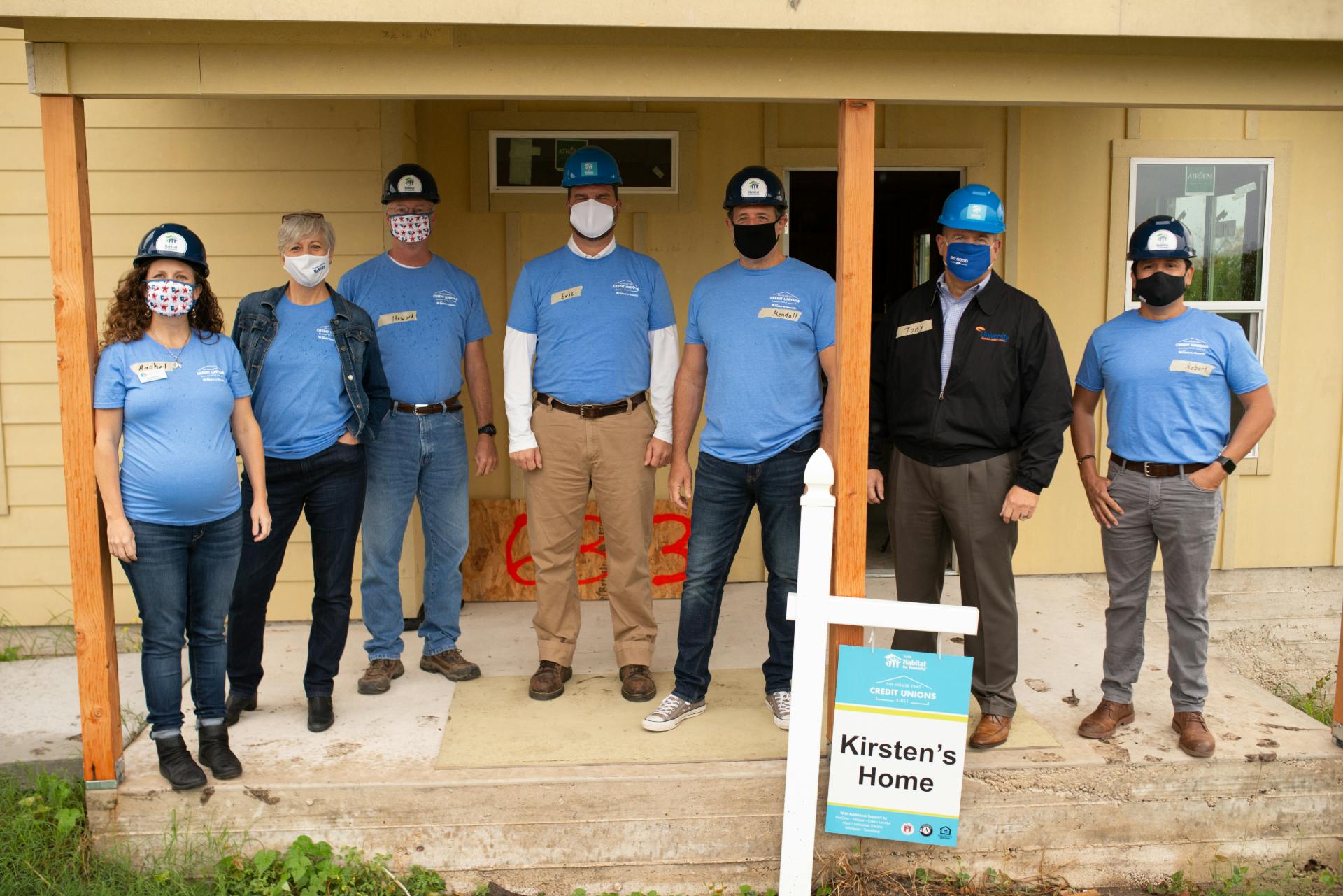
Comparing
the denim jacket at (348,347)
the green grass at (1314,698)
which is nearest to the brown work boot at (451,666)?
the denim jacket at (348,347)

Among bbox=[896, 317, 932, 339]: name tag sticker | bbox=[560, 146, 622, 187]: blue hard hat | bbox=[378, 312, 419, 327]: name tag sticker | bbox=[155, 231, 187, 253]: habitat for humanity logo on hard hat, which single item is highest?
bbox=[560, 146, 622, 187]: blue hard hat

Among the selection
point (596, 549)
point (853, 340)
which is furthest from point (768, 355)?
point (596, 549)

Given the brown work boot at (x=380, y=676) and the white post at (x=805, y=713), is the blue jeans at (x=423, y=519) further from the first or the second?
the white post at (x=805, y=713)

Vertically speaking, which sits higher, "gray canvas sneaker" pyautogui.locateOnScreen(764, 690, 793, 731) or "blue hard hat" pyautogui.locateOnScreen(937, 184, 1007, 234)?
"blue hard hat" pyautogui.locateOnScreen(937, 184, 1007, 234)

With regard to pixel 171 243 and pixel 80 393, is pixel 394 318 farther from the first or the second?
pixel 80 393

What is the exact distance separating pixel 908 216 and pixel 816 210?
2.47ft

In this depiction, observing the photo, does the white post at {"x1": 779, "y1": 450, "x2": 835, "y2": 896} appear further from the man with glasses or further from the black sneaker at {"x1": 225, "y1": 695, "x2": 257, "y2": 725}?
the black sneaker at {"x1": 225, "y1": 695, "x2": 257, "y2": 725}

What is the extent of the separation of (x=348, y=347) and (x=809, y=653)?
1953mm

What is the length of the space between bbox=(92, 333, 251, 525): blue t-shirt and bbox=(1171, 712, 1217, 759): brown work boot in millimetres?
3320

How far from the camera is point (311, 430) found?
3785 millimetres

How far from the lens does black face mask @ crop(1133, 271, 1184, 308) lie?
3.65 m

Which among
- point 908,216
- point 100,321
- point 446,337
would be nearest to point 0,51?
point 100,321

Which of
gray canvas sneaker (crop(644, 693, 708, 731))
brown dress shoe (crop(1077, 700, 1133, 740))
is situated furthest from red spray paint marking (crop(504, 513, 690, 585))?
brown dress shoe (crop(1077, 700, 1133, 740))

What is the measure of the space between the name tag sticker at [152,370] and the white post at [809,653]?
1.99m
